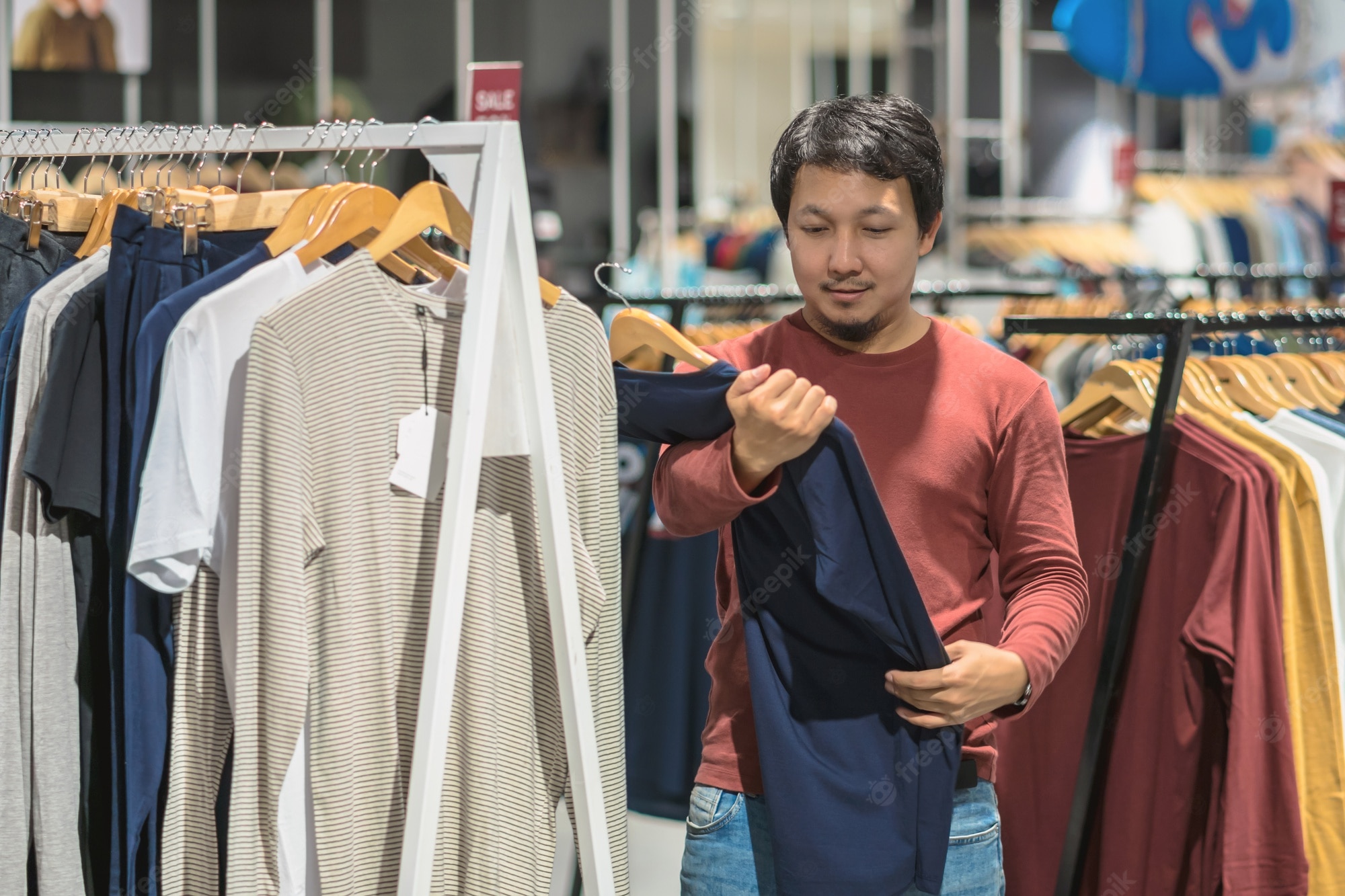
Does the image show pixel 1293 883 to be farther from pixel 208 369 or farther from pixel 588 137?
pixel 588 137

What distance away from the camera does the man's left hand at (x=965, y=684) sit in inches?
57.3

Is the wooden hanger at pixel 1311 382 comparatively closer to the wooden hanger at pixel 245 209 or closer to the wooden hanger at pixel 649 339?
the wooden hanger at pixel 649 339

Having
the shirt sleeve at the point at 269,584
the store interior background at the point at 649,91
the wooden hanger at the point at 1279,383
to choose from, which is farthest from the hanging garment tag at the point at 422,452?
the store interior background at the point at 649,91

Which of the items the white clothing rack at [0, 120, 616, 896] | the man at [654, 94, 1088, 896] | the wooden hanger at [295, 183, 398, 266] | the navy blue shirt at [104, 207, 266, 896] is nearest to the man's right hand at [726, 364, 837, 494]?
the man at [654, 94, 1088, 896]

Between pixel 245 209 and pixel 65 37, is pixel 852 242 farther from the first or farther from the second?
pixel 65 37

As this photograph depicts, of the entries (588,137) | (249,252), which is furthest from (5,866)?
(588,137)

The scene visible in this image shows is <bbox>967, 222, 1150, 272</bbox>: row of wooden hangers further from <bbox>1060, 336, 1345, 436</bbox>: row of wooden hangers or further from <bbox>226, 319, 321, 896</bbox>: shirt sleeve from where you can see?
<bbox>226, 319, 321, 896</bbox>: shirt sleeve

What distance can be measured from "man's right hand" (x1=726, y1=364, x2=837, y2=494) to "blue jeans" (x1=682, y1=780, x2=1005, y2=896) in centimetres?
45

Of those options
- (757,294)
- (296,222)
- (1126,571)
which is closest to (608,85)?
(757,294)

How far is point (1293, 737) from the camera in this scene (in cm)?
206

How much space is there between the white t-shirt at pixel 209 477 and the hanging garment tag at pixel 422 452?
0.19 meters

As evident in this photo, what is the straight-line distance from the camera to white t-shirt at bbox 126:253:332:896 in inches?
59.9

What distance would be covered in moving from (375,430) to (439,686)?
1.08 feet

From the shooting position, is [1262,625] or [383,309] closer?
[383,309]
